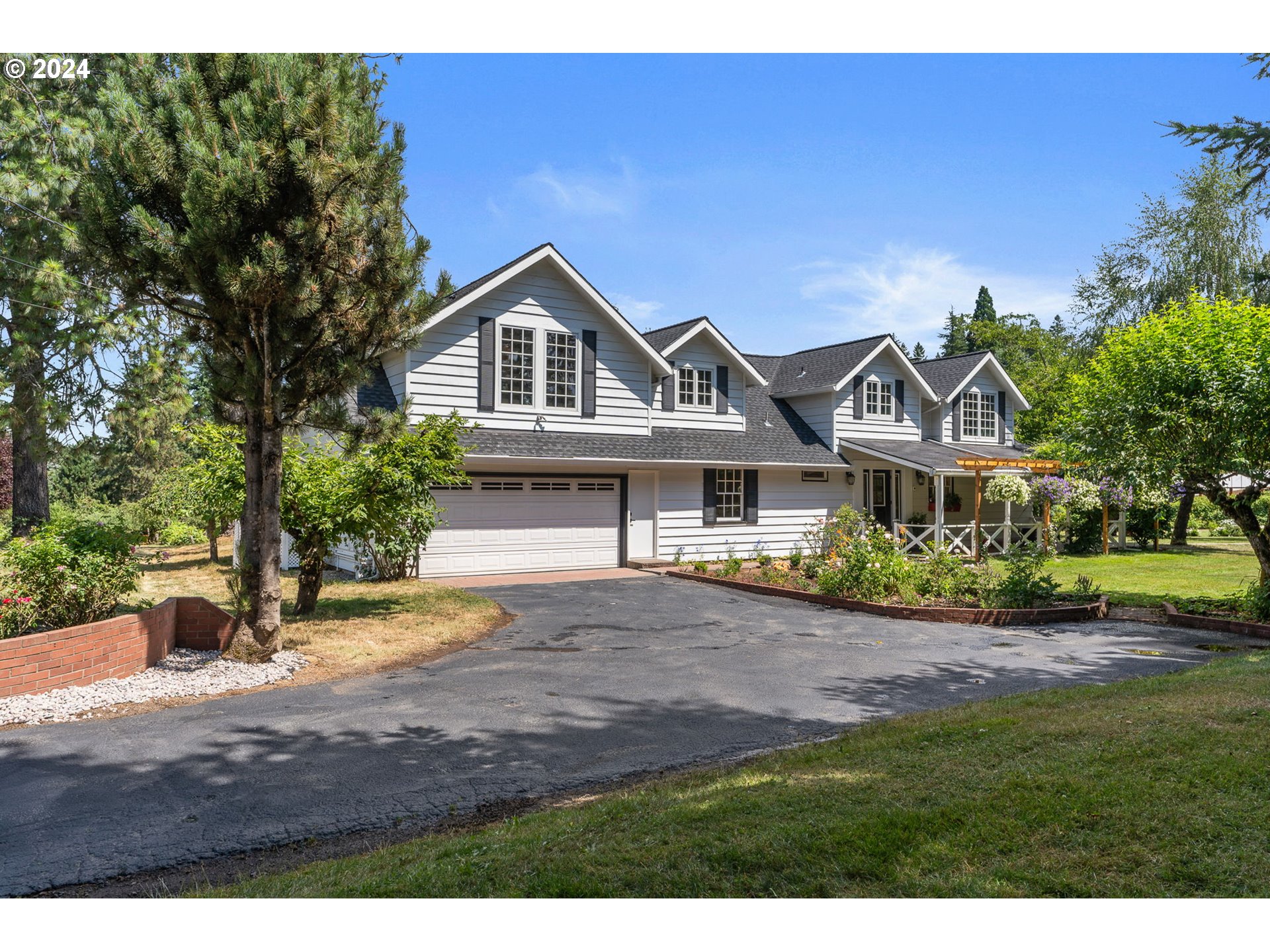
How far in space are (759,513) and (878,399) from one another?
5.83 metres

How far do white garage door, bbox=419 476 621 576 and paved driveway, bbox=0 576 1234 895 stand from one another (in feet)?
20.1

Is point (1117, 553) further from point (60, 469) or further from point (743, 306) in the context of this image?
point (60, 469)

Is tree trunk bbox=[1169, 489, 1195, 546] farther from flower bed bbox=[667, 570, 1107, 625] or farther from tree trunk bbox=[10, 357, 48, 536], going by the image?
tree trunk bbox=[10, 357, 48, 536]

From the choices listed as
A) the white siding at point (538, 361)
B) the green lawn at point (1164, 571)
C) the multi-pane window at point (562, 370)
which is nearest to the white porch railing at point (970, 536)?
the green lawn at point (1164, 571)

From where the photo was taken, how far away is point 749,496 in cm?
2170

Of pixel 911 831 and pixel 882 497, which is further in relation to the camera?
pixel 882 497

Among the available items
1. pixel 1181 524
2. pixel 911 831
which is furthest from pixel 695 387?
pixel 911 831

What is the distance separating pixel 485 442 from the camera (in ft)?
57.2

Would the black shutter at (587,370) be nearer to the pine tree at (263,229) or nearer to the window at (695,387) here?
the window at (695,387)

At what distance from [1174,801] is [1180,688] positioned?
352 cm

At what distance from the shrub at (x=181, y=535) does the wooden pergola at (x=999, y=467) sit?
25442mm

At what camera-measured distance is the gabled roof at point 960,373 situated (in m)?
26.5

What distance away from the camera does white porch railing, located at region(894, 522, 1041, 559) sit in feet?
72.5

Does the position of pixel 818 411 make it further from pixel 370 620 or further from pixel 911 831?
pixel 911 831
